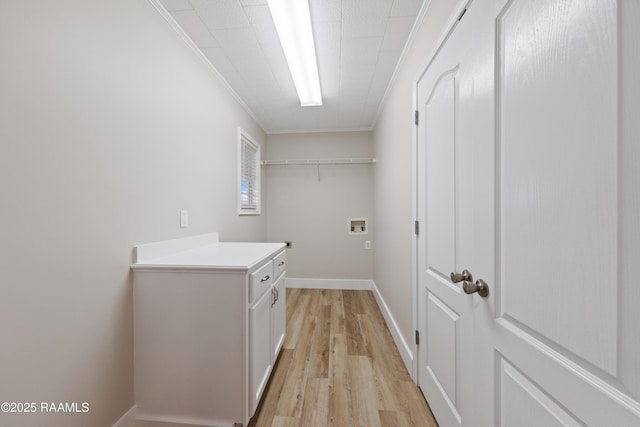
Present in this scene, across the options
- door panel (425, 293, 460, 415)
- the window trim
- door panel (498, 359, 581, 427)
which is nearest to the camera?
door panel (498, 359, 581, 427)

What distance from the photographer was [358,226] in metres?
3.79

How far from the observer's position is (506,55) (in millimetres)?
777

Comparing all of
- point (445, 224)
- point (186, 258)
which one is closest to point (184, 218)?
point (186, 258)

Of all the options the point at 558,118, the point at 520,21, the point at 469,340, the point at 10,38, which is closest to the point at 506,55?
the point at 520,21

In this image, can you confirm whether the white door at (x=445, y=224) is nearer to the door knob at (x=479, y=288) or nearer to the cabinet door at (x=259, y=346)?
the door knob at (x=479, y=288)

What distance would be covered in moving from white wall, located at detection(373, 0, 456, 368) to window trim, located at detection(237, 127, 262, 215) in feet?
5.28

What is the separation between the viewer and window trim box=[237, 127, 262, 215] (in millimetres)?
2809

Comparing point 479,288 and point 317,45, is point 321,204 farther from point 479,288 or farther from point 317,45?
point 479,288

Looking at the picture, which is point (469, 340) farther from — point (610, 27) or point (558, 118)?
point (610, 27)

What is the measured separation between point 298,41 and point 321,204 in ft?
7.42

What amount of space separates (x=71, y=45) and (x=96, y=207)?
0.68 meters

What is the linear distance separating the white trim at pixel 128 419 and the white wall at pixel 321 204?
2573 millimetres

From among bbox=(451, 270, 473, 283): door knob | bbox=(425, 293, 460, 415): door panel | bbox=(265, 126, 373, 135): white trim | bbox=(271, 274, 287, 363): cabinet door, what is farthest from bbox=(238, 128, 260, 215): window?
bbox=(451, 270, 473, 283): door knob

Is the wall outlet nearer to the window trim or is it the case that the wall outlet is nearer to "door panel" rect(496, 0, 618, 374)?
the window trim
